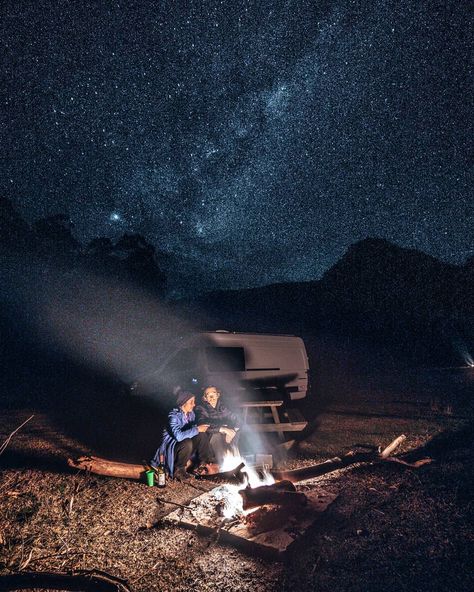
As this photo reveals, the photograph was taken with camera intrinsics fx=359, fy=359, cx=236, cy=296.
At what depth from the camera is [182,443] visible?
577 cm


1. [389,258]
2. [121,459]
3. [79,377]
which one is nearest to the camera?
[121,459]

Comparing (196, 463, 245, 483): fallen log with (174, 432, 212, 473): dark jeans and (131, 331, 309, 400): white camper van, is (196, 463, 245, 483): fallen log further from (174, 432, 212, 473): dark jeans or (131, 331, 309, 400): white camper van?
(131, 331, 309, 400): white camper van

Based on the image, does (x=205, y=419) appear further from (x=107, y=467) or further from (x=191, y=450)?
(x=107, y=467)

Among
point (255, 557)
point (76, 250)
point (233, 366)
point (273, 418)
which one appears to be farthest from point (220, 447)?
point (76, 250)

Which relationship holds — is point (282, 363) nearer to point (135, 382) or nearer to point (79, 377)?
point (135, 382)

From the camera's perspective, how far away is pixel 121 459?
21.2 ft

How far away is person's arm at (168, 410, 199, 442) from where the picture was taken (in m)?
5.73

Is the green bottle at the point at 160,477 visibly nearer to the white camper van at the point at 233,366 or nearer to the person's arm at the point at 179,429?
the person's arm at the point at 179,429

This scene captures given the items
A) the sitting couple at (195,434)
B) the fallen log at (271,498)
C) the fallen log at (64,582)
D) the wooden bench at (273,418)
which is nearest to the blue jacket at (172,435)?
the sitting couple at (195,434)

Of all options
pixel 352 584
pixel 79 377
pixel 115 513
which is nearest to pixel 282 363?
pixel 115 513

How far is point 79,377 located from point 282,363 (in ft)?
48.8

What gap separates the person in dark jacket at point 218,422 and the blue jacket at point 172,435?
0.41 m

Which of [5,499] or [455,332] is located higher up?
[455,332]

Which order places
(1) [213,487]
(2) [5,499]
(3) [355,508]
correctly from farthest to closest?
(1) [213,487]
(2) [5,499]
(3) [355,508]
